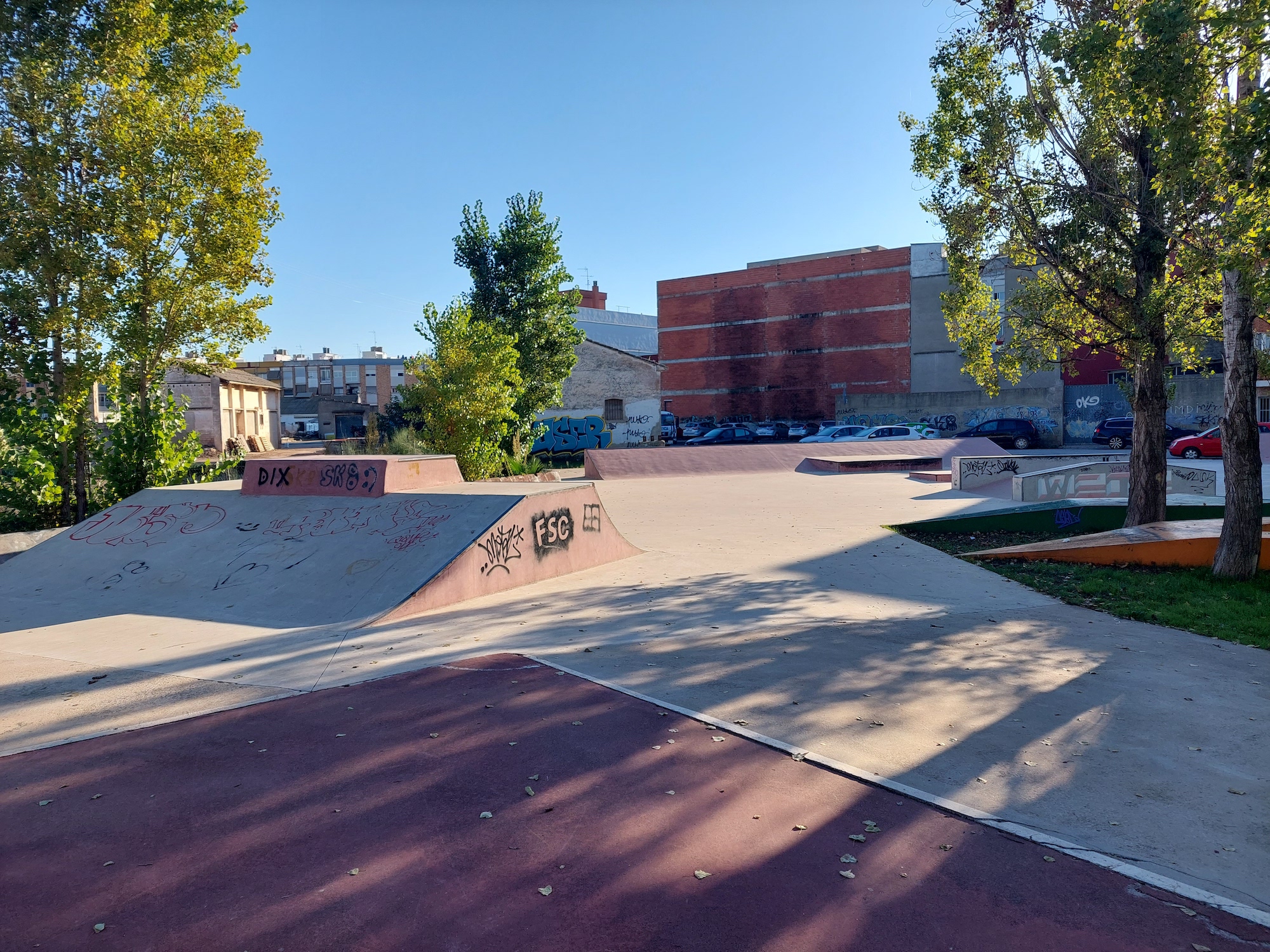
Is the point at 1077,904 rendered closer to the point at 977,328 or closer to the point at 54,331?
the point at 977,328

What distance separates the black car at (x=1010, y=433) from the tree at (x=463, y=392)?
83.8 ft

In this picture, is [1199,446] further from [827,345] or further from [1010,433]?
[827,345]

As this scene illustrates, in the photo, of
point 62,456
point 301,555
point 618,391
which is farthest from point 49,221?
point 618,391

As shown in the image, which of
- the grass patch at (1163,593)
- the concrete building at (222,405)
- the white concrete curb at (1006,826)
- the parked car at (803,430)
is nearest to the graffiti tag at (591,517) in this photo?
the grass patch at (1163,593)

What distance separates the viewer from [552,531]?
33.3 feet

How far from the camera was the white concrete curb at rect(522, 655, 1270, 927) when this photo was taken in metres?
3.03

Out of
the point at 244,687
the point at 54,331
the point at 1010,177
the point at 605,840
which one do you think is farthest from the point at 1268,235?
the point at 54,331

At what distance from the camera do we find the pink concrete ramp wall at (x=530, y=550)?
27.6 ft

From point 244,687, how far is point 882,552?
890 cm

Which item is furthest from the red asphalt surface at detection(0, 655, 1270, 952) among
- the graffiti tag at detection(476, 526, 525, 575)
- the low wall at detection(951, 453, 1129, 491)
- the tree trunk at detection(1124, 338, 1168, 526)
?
the low wall at detection(951, 453, 1129, 491)

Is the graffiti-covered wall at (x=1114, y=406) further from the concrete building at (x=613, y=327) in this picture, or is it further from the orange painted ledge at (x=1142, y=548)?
the concrete building at (x=613, y=327)

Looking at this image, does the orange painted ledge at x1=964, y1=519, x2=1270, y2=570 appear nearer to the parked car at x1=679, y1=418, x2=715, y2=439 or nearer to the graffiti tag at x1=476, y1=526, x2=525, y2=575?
the graffiti tag at x1=476, y1=526, x2=525, y2=575

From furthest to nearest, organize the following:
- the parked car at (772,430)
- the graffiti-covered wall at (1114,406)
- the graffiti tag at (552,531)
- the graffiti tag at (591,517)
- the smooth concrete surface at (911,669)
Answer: the parked car at (772,430), the graffiti-covered wall at (1114,406), the graffiti tag at (591,517), the graffiti tag at (552,531), the smooth concrete surface at (911,669)

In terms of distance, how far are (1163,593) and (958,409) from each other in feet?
108
